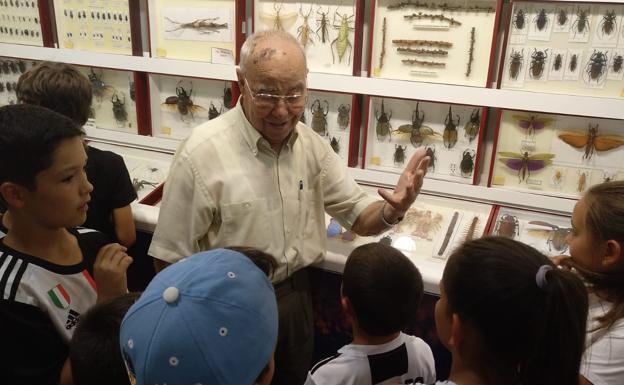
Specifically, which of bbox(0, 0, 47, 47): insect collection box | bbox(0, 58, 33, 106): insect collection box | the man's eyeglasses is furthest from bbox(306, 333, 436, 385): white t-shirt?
bbox(0, 58, 33, 106): insect collection box

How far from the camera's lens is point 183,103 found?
10.6 feet

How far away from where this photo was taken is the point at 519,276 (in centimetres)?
117

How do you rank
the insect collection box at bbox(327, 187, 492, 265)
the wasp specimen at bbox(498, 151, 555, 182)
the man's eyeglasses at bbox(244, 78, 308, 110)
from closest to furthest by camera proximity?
1. the man's eyeglasses at bbox(244, 78, 308, 110)
2. the insect collection box at bbox(327, 187, 492, 265)
3. the wasp specimen at bbox(498, 151, 555, 182)

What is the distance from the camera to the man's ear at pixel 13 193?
1.45 m

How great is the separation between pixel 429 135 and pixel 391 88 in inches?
13.0

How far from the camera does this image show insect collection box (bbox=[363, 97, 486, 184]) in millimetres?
2697

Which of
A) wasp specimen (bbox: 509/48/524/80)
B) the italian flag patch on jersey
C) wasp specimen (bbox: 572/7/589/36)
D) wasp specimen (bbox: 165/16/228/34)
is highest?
wasp specimen (bbox: 572/7/589/36)

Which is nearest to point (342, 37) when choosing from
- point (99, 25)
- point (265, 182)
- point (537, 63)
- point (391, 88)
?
point (391, 88)

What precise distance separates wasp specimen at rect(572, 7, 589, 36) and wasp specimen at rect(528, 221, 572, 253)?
0.87 meters

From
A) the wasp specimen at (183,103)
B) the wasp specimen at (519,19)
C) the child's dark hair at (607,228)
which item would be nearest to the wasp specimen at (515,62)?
the wasp specimen at (519,19)

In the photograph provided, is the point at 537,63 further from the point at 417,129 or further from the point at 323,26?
the point at 323,26

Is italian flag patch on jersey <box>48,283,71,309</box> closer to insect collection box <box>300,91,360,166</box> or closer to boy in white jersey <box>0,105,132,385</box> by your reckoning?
boy in white jersey <box>0,105,132,385</box>

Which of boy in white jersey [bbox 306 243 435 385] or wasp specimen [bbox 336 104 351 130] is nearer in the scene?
boy in white jersey [bbox 306 243 435 385]

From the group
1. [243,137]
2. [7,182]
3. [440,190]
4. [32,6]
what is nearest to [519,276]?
[243,137]
